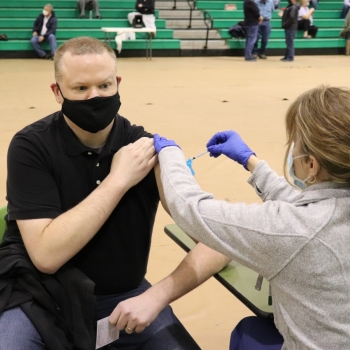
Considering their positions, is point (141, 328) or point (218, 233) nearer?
point (218, 233)

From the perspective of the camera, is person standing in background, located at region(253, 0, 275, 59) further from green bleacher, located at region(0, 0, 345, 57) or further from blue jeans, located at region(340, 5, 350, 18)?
blue jeans, located at region(340, 5, 350, 18)

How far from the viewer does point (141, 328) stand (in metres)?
1.54

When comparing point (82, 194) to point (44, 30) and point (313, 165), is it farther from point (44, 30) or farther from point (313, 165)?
point (44, 30)

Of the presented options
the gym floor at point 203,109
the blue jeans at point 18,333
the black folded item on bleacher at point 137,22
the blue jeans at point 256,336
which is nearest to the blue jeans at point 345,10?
the gym floor at point 203,109

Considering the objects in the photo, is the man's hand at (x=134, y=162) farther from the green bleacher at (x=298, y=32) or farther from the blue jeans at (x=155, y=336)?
the green bleacher at (x=298, y=32)

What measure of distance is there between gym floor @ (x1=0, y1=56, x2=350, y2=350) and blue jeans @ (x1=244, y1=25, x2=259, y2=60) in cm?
38

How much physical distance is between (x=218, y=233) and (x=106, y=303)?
27.2 inches

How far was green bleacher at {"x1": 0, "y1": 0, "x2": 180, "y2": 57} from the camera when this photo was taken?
40.1ft

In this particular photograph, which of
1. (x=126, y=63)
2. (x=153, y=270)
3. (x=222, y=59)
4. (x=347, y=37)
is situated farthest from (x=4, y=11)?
(x=153, y=270)

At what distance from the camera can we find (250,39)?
11945 mm

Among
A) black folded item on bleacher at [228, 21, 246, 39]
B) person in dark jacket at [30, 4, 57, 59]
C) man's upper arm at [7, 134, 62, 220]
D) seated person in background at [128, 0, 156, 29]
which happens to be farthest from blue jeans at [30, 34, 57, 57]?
man's upper arm at [7, 134, 62, 220]

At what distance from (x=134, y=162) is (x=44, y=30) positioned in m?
10.9

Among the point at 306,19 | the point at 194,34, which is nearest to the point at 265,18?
the point at 306,19

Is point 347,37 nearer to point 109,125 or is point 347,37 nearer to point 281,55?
point 281,55
